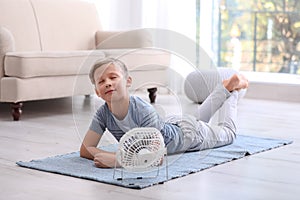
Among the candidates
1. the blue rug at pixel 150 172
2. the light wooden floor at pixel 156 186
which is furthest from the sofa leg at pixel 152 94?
the blue rug at pixel 150 172

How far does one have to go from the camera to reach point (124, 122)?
8.37 feet

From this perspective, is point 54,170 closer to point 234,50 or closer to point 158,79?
point 158,79

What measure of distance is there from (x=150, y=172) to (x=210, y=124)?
0.62 meters

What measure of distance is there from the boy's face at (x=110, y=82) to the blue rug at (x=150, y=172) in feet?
0.92

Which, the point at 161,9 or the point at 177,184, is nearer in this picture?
the point at 177,184

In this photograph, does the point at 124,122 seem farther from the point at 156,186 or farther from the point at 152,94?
the point at 152,94

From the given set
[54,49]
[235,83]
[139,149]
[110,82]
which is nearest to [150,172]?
[139,149]

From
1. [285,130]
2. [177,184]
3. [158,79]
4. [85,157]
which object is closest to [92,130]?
[85,157]

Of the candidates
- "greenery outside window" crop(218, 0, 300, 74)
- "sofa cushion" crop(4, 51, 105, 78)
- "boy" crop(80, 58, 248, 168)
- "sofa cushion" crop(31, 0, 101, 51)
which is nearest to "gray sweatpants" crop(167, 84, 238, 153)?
"boy" crop(80, 58, 248, 168)

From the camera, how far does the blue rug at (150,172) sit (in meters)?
2.35

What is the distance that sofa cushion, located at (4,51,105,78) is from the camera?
150 inches

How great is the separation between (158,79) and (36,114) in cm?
92

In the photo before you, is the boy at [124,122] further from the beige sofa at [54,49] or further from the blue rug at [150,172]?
the beige sofa at [54,49]

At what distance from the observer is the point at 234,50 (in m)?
5.63
